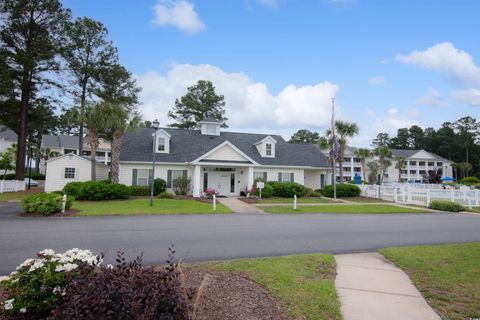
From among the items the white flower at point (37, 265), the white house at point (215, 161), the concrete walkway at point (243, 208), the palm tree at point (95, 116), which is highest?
the palm tree at point (95, 116)

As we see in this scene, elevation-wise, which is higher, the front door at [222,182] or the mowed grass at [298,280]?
the front door at [222,182]

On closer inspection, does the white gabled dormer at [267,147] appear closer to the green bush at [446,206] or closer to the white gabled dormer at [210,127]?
the white gabled dormer at [210,127]

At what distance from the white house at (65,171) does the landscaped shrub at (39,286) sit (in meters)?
24.5

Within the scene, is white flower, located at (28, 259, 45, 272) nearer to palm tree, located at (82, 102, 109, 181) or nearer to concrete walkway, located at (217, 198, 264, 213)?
concrete walkway, located at (217, 198, 264, 213)

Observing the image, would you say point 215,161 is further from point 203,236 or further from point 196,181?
point 203,236

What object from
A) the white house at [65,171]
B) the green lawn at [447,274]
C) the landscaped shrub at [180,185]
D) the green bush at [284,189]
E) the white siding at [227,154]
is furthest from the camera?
the white siding at [227,154]

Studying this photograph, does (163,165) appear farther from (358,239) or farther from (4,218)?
(358,239)

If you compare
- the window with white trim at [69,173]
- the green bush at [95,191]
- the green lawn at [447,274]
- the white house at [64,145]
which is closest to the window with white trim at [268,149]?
the green bush at [95,191]

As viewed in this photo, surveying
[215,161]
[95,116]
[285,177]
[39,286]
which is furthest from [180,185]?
[39,286]

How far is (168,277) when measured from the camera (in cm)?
360

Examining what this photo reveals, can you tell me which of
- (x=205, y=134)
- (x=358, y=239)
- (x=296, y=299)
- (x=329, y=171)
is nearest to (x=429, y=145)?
(x=329, y=171)

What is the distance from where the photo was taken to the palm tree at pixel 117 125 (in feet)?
77.9

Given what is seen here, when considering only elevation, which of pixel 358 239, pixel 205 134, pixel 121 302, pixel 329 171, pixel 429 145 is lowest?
pixel 358 239

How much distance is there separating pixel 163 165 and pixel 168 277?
2355 centimetres
